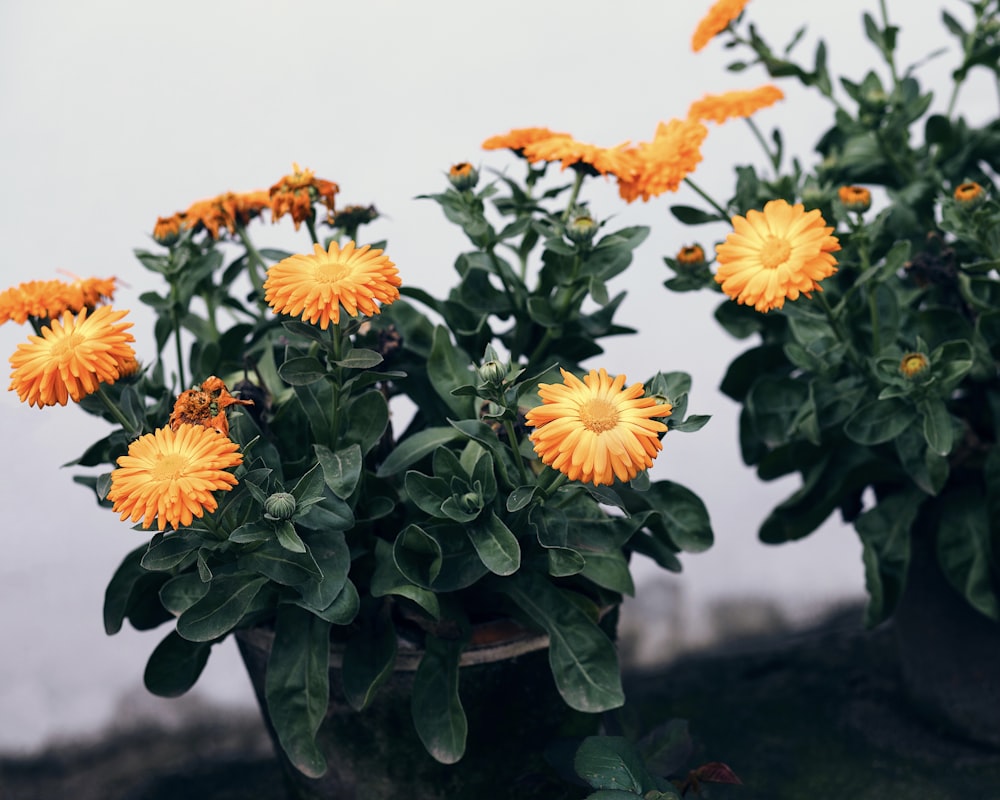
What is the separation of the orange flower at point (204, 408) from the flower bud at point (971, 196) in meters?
0.84

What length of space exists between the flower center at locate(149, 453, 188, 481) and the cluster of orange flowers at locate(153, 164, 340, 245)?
392 millimetres

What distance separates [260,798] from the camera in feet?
5.51

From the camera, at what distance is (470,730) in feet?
4.26

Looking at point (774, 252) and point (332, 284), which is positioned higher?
point (332, 284)

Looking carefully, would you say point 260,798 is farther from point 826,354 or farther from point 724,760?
point 826,354

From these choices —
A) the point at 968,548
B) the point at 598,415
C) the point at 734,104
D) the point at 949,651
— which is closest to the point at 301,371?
the point at 598,415

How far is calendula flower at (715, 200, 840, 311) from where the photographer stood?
107 cm

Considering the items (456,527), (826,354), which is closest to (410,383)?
(456,527)

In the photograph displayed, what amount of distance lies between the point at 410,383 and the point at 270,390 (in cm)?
16

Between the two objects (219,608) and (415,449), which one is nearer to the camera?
(219,608)

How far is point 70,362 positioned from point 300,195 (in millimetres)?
368

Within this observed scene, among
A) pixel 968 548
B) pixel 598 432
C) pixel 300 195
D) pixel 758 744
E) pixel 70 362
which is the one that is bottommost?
pixel 758 744

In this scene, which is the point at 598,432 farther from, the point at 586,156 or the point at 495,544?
the point at 586,156

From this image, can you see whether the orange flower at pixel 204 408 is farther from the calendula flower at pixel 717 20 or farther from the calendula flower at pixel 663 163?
the calendula flower at pixel 717 20
